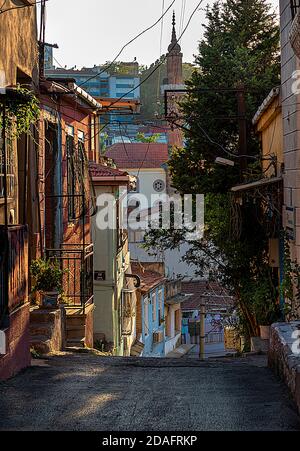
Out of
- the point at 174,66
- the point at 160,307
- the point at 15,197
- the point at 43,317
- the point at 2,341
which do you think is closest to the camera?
the point at 2,341

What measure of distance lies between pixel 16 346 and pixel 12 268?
1.05m

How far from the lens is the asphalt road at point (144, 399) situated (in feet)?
24.0

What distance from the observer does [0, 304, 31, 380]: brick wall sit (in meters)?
9.67

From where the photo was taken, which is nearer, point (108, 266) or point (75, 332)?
point (75, 332)

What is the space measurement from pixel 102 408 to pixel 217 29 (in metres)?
18.5

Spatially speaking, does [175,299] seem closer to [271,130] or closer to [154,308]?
[154,308]

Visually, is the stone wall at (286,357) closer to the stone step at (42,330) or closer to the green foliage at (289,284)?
the green foliage at (289,284)

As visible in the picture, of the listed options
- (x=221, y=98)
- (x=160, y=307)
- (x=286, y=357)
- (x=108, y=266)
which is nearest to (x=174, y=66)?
(x=160, y=307)

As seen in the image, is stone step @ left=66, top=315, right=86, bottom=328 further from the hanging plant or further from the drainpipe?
the hanging plant

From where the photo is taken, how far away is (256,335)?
758 inches

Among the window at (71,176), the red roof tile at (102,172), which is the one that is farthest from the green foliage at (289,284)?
the red roof tile at (102,172)

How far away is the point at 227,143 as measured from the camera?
22.5m
